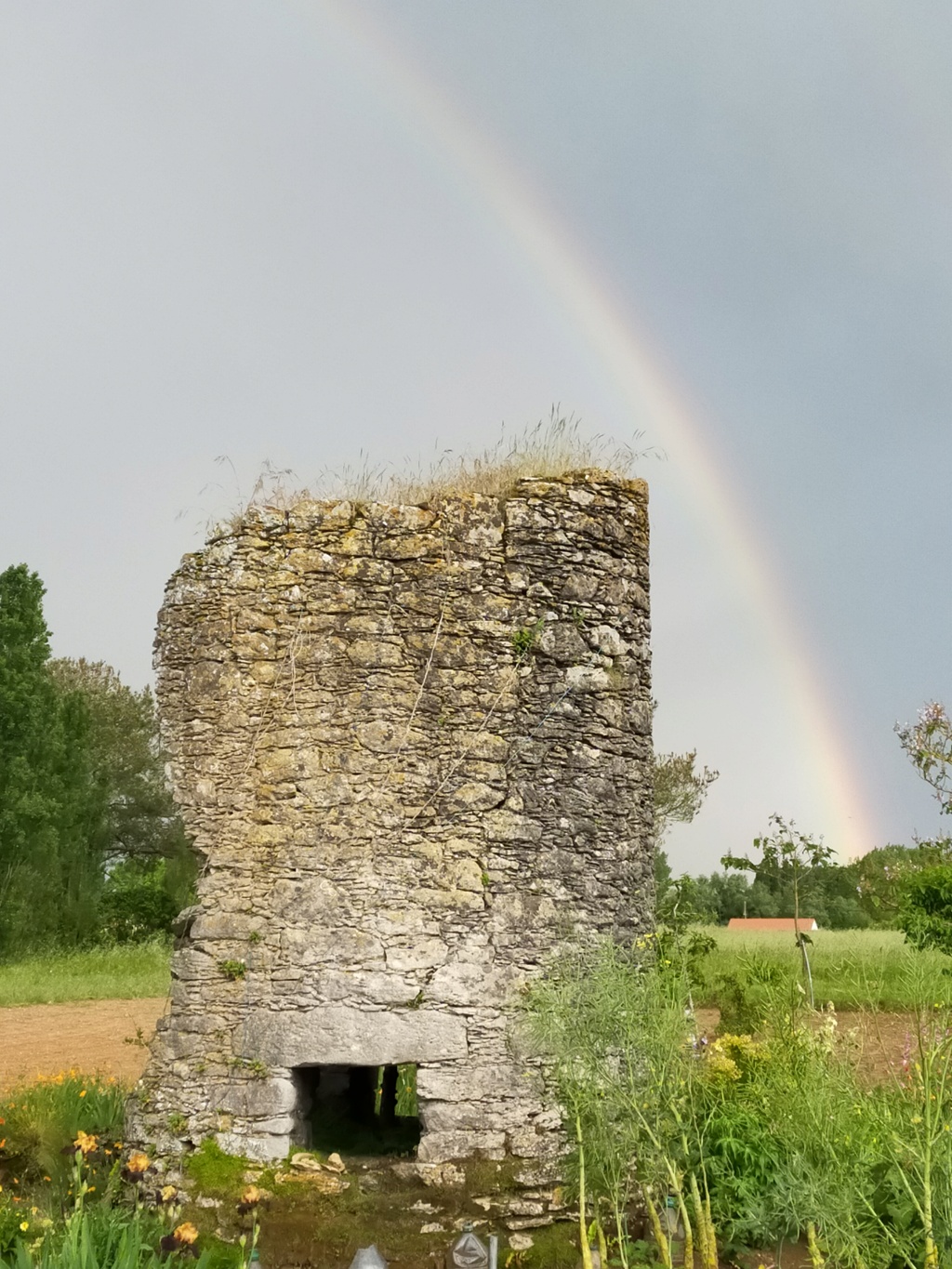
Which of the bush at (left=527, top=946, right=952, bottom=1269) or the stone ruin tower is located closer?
the bush at (left=527, top=946, right=952, bottom=1269)

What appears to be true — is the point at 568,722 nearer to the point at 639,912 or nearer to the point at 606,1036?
the point at 639,912

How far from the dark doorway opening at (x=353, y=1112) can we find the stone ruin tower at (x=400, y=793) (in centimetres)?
16

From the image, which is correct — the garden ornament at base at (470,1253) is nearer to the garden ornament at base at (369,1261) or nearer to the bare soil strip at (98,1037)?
the garden ornament at base at (369,1261)

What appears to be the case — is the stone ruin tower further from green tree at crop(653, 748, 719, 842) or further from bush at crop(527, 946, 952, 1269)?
green tree at crop(653, 748, 719, 842)

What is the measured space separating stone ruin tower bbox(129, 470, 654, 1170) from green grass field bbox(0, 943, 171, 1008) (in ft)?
A: 42.7

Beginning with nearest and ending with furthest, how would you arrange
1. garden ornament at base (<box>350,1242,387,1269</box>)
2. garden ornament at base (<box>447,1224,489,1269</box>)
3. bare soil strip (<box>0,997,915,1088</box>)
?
garden ornament at base (<box>350,1242,387,1269</box>)
garden ornament at base (<box>447,1224,489,1269</box>)
bare soil strip (<box>0,997,915,1088</box>)

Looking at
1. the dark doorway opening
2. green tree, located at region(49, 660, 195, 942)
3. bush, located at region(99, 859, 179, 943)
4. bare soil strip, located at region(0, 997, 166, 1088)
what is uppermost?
green tree, located at region(49, 660, 195, 942)

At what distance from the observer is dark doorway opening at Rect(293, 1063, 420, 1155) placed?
21.9 feet

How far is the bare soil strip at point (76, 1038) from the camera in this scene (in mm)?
11656

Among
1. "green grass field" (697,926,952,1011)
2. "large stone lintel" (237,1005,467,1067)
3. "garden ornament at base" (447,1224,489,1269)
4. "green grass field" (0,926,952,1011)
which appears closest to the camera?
"garden ornament at base" (447,1224,489,1269)

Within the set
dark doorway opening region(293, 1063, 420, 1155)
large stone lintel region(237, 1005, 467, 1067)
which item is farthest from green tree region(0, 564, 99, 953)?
large stone lintel region(237, 1005, 467, 1067)

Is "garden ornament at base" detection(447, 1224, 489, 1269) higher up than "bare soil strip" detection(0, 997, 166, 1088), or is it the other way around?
"garden ornament at base" detection(447, 1224, 489, 1269)

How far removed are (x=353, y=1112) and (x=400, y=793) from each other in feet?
11.0

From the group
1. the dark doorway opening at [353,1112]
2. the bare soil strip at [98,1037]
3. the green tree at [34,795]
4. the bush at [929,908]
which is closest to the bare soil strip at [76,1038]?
the bare soil strip at [98,1037]
